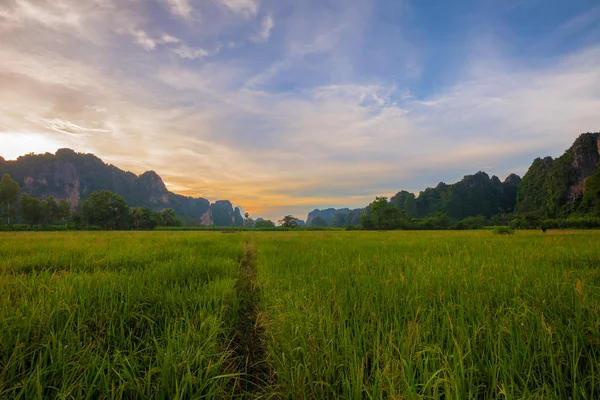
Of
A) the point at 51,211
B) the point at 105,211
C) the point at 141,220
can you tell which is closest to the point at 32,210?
the point at 51,211

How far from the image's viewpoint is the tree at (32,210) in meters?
63.7

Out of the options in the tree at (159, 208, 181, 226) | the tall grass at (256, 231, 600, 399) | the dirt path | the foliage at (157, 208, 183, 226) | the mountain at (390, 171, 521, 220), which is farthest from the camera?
the mountain at (390, 171, 521, 220)

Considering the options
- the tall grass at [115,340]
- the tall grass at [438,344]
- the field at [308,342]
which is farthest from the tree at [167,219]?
the tall grass at [438,344]

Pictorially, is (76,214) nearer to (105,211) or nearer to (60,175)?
(105,211)

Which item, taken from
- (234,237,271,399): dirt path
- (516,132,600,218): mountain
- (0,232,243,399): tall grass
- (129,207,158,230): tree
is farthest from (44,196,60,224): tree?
(516,132,600,218): mountain

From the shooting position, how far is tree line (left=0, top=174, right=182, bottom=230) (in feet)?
204

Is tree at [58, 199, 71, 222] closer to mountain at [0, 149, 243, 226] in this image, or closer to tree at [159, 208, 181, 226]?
tree at [159, 208, 181, 226]

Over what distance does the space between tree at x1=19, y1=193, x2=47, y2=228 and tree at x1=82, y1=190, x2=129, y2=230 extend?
359 inches

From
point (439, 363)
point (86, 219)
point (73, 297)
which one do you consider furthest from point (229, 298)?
point (86, 219)

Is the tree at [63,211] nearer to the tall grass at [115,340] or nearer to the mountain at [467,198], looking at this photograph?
the tall grass at [115,340]

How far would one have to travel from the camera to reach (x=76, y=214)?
77125 mm

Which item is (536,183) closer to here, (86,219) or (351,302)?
(351,302)

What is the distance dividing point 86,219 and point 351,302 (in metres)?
95.7

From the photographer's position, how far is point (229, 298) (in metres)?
3.38
